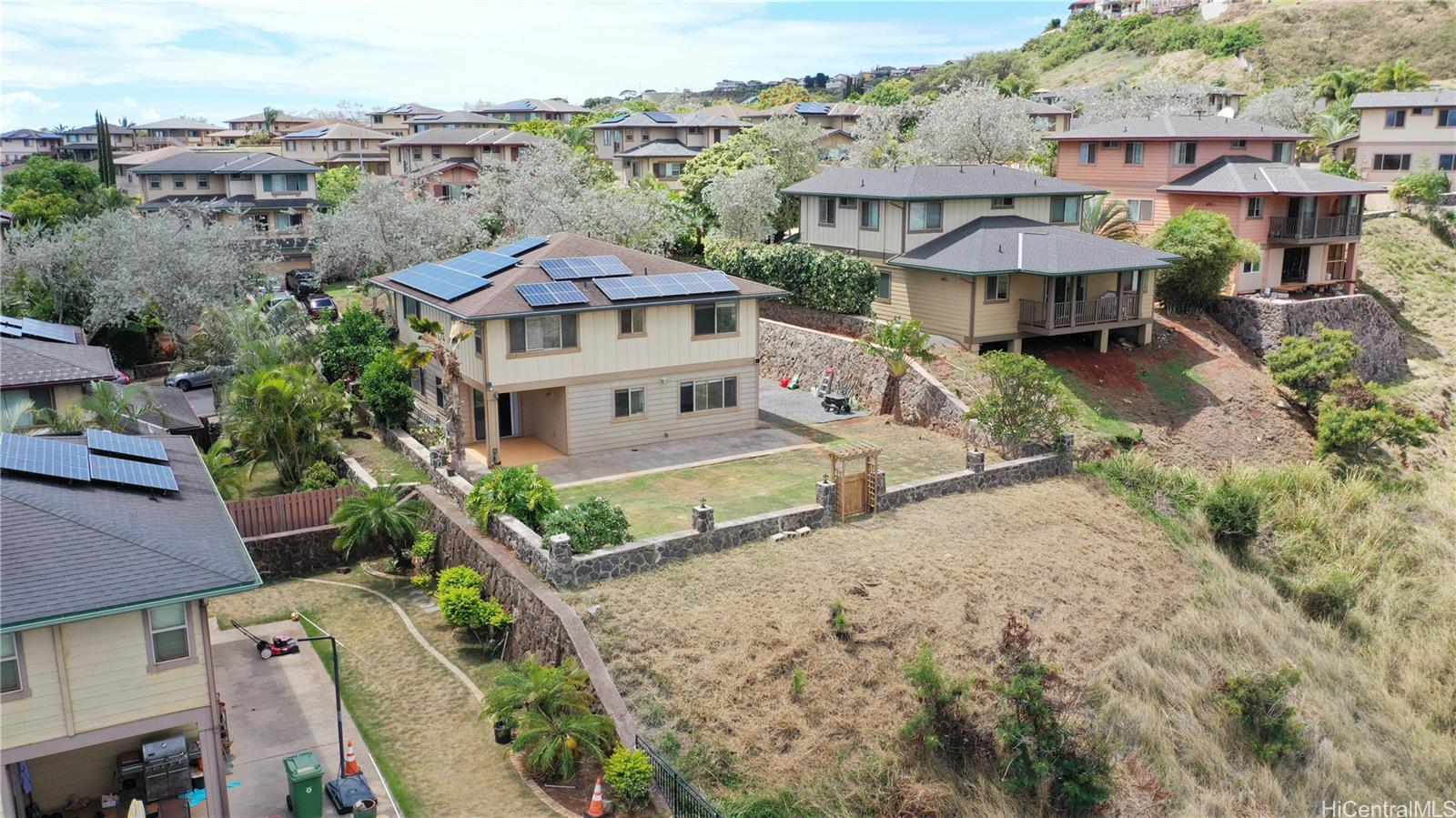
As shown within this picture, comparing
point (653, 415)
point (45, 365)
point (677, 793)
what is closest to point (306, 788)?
point (677, 793)

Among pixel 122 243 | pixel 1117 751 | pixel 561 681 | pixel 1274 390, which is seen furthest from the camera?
pixel 122 243

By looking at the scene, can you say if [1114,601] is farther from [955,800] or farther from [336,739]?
[336,739]

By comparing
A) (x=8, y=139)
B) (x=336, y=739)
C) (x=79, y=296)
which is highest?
(x=8, y=139)

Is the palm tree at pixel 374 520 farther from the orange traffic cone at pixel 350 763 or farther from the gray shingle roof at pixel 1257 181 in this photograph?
the gray shingle roof at pixel 1257 181

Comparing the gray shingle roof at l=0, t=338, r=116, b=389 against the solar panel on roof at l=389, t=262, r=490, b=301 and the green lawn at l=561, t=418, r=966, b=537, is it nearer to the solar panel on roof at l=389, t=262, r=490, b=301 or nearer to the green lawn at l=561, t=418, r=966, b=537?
the solar panel on roof at l=389, t=262, r=490, b=301

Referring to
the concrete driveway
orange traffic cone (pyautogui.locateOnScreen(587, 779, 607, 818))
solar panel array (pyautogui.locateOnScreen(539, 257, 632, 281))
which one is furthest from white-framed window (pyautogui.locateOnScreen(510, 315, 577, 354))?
orange traffic cone (pyautogui.locateOnScreen(587, 779, 607, 818))

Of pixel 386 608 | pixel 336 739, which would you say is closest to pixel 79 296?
pixel 386 608
